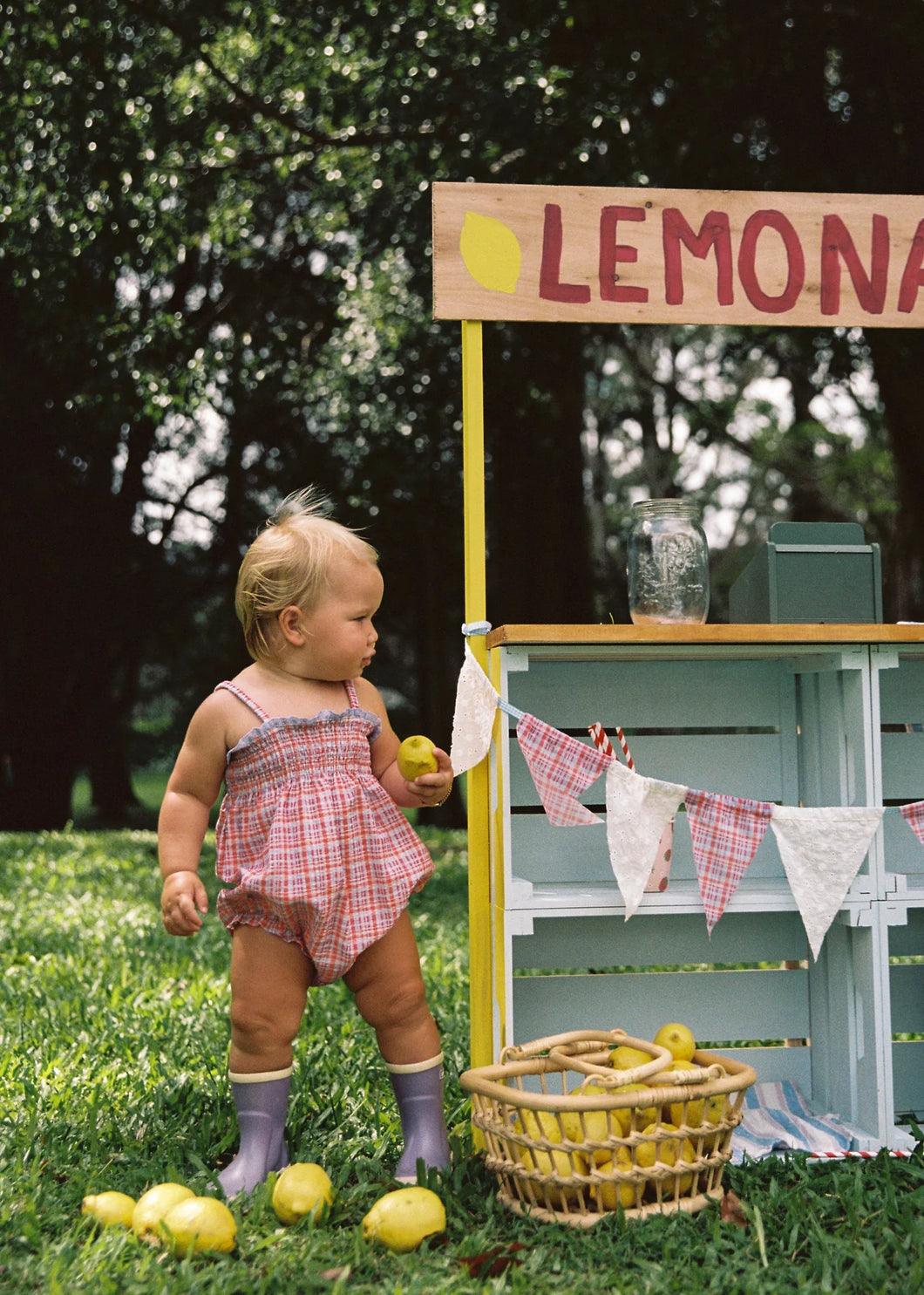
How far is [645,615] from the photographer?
304cm

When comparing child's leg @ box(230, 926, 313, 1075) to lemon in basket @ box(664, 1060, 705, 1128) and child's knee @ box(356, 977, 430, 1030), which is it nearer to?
child's knee @ box(356, 977, 430, 1030)

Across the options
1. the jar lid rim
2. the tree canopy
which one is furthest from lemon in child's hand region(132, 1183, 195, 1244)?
the tree canopy

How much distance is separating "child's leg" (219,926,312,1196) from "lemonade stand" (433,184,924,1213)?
1.57 feet

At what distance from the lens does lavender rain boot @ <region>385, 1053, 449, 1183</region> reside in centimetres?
269

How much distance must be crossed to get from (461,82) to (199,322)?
19.0 ft

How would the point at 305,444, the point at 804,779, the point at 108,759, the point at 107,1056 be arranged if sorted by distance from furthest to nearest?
the point at 108,759 → the point at 305,444 → the point at 107,1056 → the point at 804,779

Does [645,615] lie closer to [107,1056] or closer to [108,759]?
[107,1056]

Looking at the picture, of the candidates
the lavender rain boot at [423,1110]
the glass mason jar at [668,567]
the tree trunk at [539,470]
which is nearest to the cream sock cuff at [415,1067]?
the lavender rain boot at [423,1110]

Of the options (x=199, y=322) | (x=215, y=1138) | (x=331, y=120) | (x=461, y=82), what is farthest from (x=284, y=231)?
(x=215, y=1138)

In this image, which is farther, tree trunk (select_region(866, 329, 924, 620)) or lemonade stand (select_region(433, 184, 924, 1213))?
tree trunk (select_region(866, 329, 924, 620))

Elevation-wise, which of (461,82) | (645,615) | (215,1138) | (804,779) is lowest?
(215,1138)

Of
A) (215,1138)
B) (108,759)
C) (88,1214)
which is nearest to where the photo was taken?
(88,1214)

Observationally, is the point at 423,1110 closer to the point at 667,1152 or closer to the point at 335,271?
the point at 667,1152

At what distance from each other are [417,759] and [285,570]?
0.53 meters
